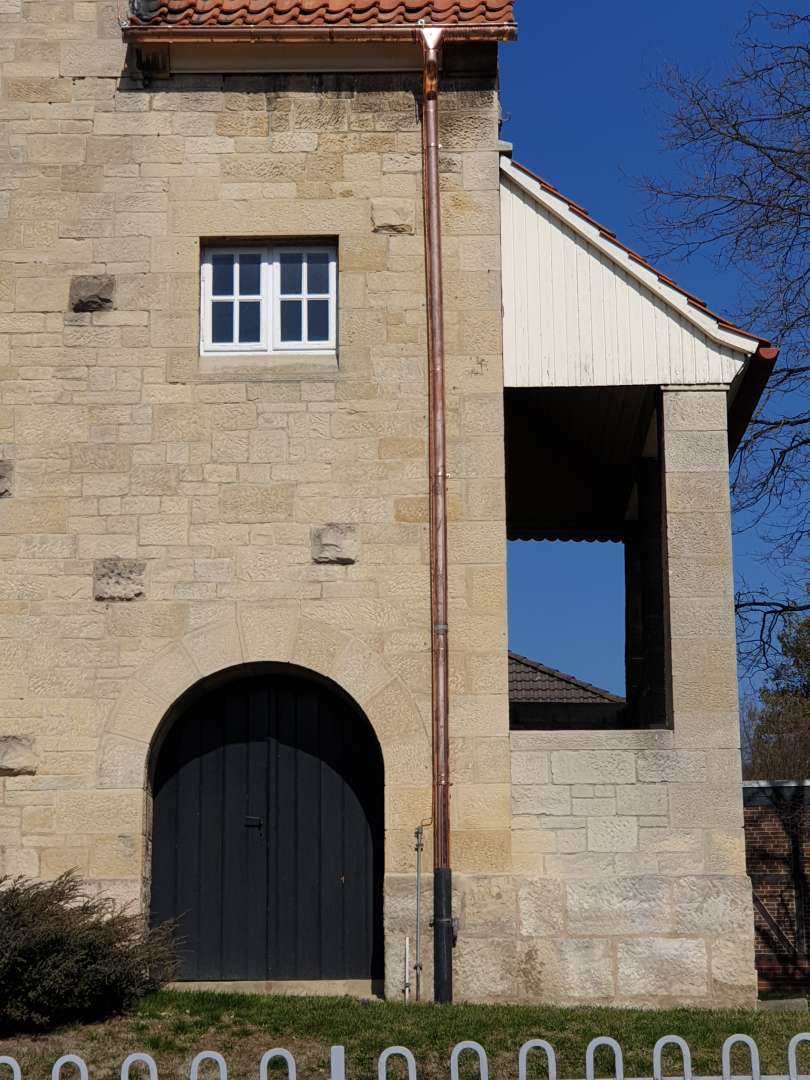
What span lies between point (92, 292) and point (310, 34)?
97.6 inches

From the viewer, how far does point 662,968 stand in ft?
34.0

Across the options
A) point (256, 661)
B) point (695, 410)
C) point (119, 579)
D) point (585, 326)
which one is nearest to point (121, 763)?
point (256, 661)

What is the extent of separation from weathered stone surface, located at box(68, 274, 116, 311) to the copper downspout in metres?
2.33

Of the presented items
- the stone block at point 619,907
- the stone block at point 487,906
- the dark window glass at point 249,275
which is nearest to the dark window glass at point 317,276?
the dark window glass at point 249,275

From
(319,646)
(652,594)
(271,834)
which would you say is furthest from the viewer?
(652,594)

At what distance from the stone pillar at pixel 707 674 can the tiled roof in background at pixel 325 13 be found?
10.5 ft

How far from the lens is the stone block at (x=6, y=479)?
36.3ft

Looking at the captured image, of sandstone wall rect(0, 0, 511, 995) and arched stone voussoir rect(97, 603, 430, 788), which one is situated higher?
sandstone wall rect(0, 0, 511, 995)

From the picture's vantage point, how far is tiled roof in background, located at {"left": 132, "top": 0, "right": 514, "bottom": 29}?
11602mm

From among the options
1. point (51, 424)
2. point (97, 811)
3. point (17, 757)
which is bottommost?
point (97, 811)

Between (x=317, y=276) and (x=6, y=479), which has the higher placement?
(x=317, y=276)

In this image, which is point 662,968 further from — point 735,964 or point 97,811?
point 97,811

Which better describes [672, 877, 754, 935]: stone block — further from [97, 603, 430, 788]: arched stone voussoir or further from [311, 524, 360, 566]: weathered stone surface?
[311, 524, 360, 566]: weathered stone surface

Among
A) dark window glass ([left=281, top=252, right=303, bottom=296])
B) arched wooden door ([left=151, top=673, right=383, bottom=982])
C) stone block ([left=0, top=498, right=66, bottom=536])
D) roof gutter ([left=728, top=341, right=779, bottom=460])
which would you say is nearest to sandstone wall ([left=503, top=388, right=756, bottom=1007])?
arched wooden door ([left=151, top=673, right=383, bottom=982])
